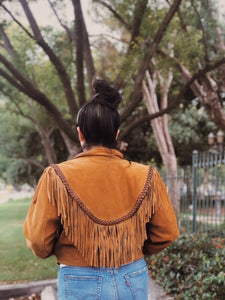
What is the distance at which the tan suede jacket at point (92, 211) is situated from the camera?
5.21ft

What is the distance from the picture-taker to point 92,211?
163cm

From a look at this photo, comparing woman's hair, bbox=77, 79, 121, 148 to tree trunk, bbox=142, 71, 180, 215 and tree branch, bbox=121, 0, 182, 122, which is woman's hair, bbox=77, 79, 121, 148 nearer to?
tree branch, bbox=121, 0, 182, 122

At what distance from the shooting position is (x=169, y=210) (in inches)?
71.2

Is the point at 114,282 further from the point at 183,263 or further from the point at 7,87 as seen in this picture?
the point at 7,87

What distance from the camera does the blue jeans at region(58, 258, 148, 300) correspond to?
5.23ft

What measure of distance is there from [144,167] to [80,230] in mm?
469

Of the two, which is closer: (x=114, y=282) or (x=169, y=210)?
(x=114, y=282)

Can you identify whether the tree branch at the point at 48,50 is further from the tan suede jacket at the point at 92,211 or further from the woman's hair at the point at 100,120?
the tan suede jacket at the point at 92,211

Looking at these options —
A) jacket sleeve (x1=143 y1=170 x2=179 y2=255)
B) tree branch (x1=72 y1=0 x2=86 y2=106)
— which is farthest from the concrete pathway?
tree branch (x1=72 y1=0 x2=86 y2=106)

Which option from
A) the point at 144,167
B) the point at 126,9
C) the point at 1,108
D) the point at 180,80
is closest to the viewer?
the point at 144,167

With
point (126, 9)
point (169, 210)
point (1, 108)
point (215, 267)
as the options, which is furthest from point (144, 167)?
point (1, 108)

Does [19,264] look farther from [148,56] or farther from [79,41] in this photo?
[148,56]

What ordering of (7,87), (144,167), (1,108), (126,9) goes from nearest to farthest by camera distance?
(144,167)
(126,9)
(7,87)
(1,108)

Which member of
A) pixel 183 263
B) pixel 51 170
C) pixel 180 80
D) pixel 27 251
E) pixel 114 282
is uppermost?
pixel 180 80
